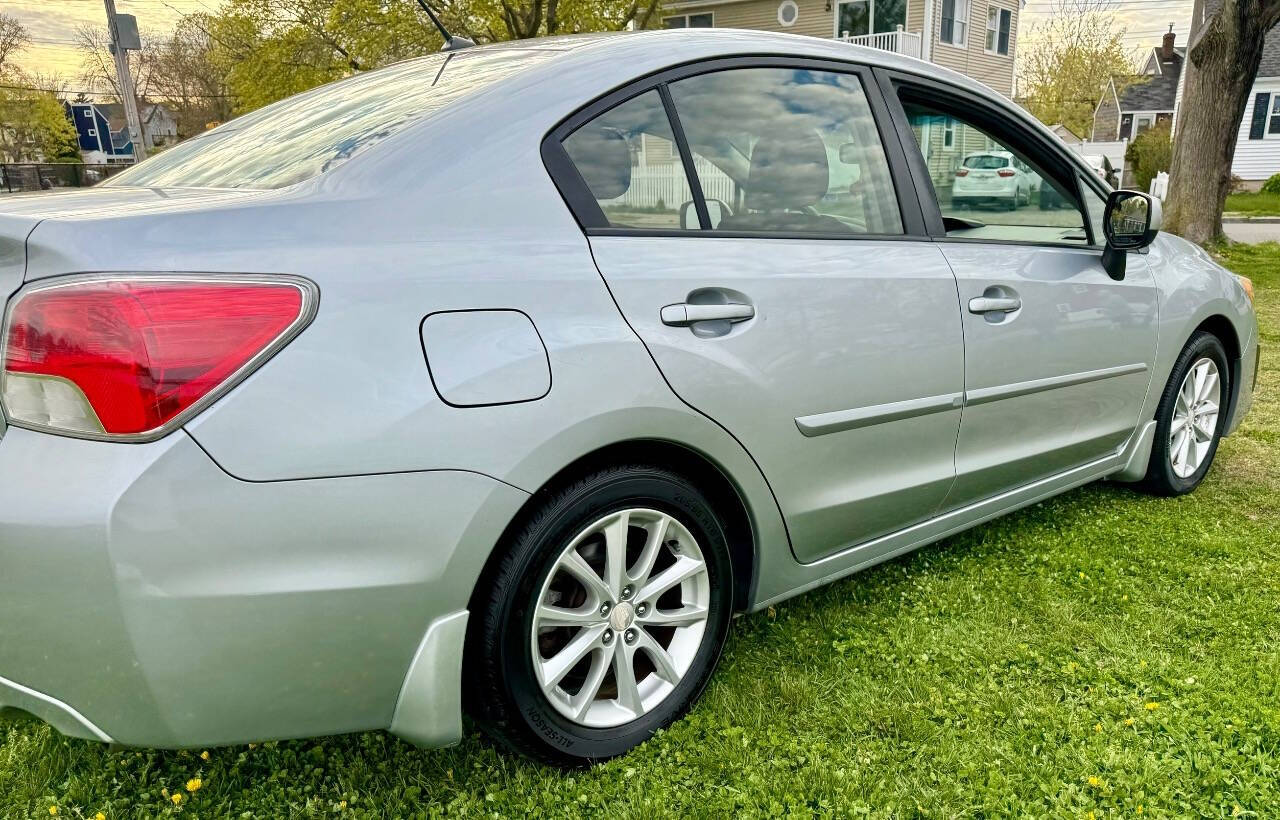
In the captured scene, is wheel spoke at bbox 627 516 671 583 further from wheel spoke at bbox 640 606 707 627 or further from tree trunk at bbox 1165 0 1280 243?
tree trunk at bbox 1165 0 1280 243

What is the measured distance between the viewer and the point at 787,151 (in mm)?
2551

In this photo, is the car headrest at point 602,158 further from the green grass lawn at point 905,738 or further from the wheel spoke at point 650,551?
the green grass lawn at point 905,738

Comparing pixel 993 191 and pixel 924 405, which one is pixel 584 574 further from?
pixel 993 191

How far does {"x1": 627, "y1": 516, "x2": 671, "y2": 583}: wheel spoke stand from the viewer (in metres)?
2.16

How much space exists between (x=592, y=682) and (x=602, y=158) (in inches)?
46.9

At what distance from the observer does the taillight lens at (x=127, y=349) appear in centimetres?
153

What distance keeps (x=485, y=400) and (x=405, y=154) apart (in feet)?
1.77

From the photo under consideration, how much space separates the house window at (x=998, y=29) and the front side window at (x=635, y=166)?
29.3 meters

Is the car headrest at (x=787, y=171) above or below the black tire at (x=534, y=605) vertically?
above

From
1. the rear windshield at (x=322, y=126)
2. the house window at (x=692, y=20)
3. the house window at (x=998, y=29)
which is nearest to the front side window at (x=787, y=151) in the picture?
the rear windshield at (x=322, y=126)

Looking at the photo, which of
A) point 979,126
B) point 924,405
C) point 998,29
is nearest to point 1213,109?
point 979,126

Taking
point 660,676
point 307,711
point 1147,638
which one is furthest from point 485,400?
point 1147,638

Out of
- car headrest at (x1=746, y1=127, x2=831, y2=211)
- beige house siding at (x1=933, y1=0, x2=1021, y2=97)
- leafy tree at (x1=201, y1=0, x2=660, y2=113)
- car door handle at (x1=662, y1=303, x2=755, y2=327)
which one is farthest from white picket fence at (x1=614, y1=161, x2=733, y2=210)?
beige house siding at (x1=933, y1=0, x2=1021, y2=97)

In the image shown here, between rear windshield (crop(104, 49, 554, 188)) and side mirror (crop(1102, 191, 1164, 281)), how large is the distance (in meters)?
2.11
